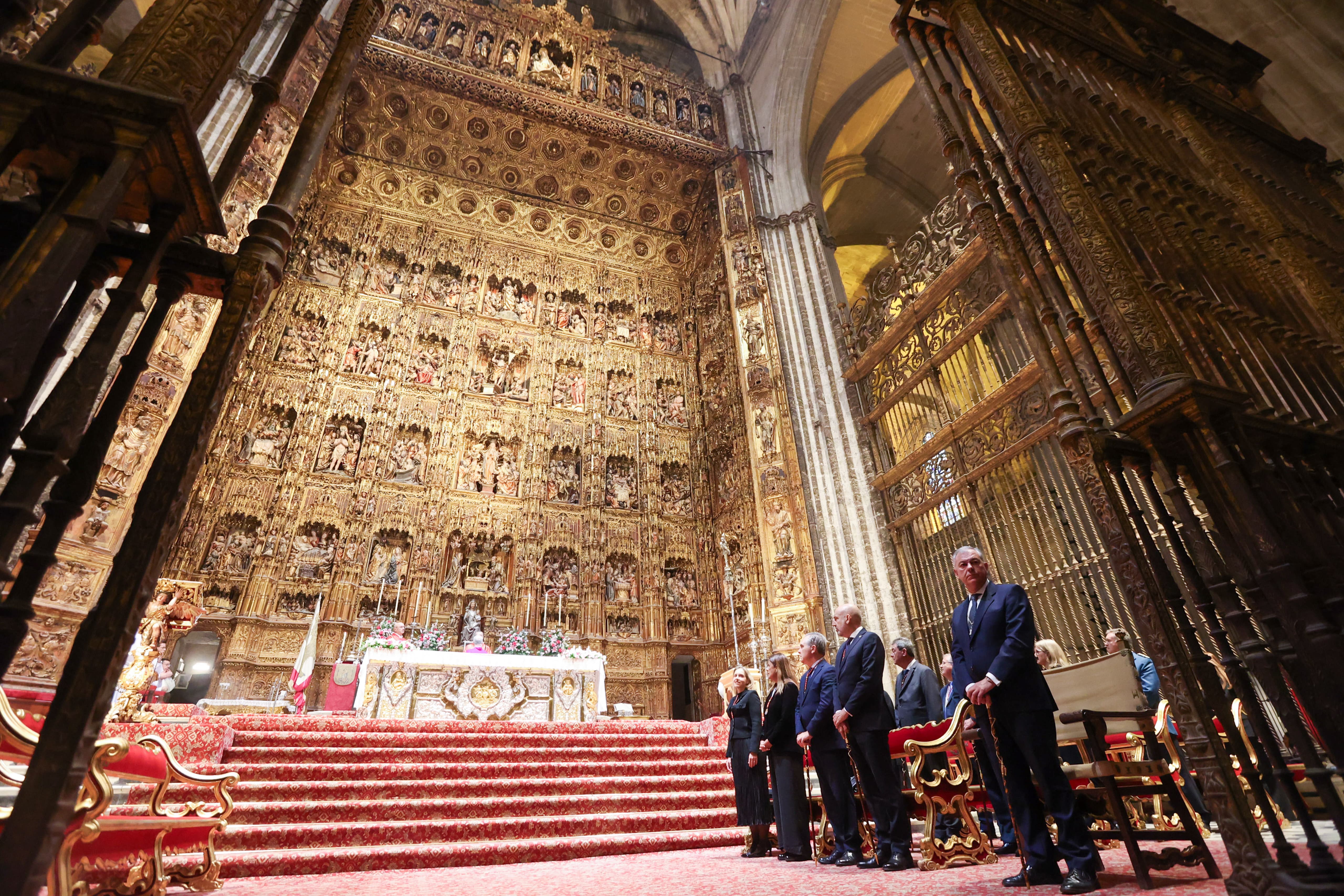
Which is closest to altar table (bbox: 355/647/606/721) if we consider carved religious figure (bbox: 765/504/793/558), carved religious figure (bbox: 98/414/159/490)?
carved religious figure (bbox: 765/504/793/558)

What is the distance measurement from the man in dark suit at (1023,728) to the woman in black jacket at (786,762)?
1387 mm

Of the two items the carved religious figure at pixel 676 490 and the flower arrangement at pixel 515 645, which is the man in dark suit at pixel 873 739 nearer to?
the flower arrangement at pixel 515 645

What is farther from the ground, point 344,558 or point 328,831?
point 344,558

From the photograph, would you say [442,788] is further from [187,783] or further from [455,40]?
[455,40]

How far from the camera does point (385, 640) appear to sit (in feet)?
27.1

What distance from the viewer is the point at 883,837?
341cm

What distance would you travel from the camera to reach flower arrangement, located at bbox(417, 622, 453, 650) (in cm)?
886

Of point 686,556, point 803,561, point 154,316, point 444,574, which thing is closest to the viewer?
point 154,316

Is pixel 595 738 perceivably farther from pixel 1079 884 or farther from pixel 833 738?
pixel 1079 884

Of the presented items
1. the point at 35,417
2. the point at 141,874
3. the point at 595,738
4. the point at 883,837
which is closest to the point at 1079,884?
the point at 883,837

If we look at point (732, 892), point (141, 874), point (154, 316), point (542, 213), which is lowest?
point (732, 892)

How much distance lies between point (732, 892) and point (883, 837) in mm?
1075

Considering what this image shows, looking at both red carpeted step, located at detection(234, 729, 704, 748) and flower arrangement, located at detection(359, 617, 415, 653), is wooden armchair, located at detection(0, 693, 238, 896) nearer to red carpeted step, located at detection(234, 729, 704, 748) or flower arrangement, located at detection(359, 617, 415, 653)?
red carpeted step, located at detection(234, 729, 704, 748)

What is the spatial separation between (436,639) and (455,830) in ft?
15.5
